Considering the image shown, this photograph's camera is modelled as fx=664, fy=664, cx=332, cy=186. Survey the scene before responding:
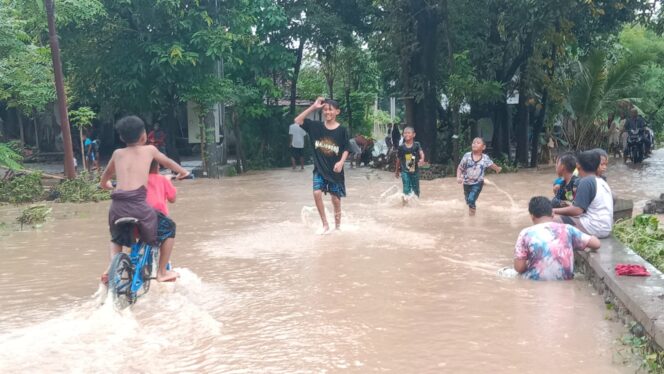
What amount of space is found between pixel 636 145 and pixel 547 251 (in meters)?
16.8

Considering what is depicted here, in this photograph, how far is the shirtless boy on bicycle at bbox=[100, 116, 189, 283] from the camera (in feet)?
17.8

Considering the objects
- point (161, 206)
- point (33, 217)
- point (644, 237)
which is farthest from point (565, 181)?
point (33, 217)

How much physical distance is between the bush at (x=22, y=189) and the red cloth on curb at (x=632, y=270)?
12310mm

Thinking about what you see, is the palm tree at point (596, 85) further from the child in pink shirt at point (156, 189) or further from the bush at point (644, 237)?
the child in pink shirt at point (156, 189)

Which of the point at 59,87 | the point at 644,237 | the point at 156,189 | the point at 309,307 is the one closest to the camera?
the point at 309,307

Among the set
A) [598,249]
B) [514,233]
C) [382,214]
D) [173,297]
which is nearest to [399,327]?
[173,297]

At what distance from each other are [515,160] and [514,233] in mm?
12001

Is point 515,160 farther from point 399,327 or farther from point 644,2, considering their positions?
point 399,327

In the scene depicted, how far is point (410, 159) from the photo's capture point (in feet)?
38.1

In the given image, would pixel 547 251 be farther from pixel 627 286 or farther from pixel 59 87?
pixel 59 87

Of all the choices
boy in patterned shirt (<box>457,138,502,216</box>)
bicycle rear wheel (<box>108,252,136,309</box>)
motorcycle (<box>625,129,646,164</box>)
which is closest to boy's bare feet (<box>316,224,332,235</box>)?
boy in patterned shirt (<box>457,138,502,216</box>)

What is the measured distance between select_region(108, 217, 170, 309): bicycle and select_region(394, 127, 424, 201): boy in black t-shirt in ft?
21.6

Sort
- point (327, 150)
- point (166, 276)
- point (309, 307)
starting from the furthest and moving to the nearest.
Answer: point (327, 150) → point (166, 276) → point (309, 307)

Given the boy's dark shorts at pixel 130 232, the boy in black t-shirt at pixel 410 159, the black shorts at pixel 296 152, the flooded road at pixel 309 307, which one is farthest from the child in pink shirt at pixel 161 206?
the black shorts at pixel 296 152
